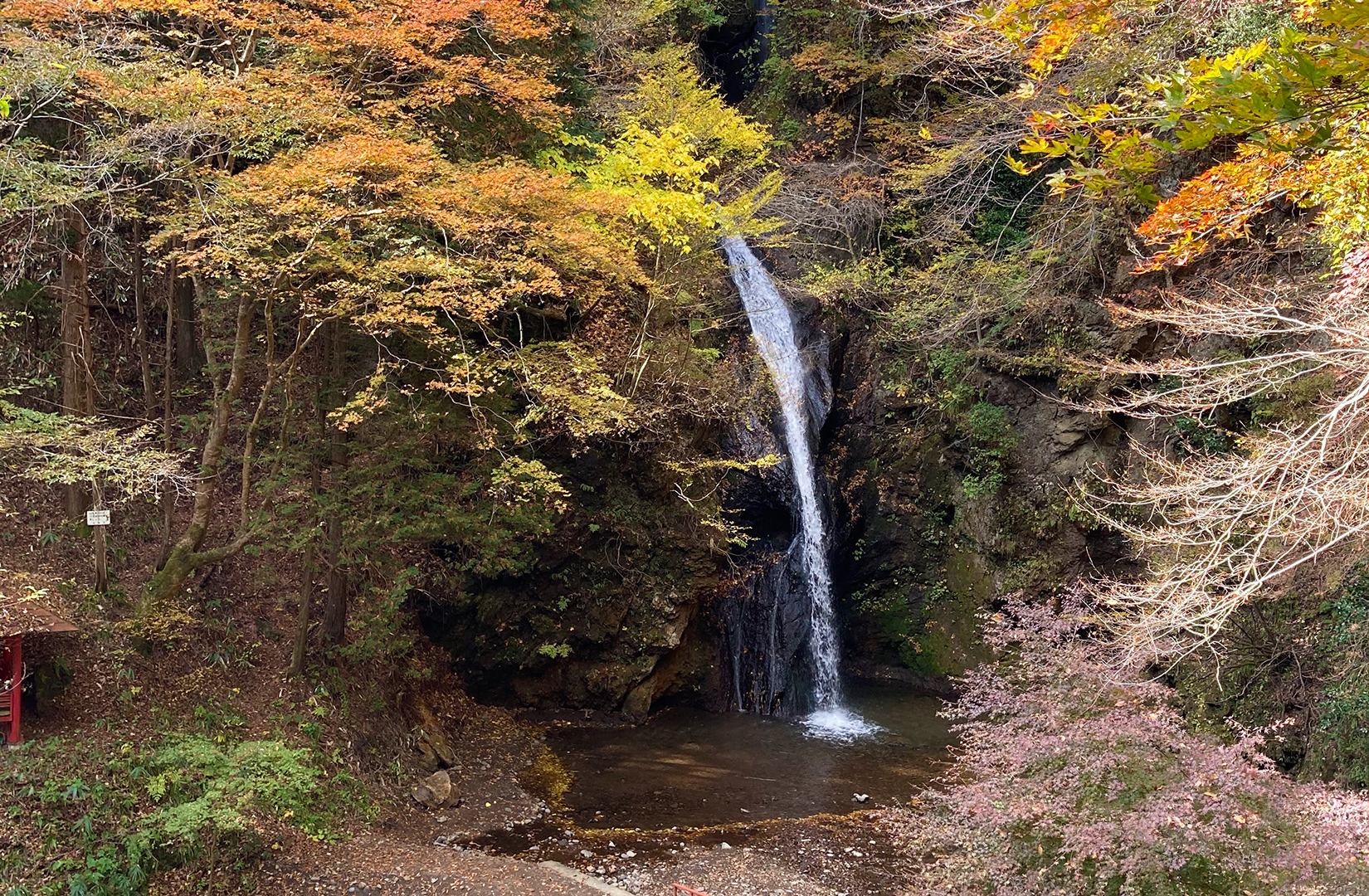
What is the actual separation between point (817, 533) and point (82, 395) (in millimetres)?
10871

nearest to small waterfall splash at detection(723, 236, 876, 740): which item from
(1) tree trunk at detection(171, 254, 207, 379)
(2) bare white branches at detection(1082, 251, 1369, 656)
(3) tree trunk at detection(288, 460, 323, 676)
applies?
(2) bare white branches at detection(1082, 251, 1369, 656)

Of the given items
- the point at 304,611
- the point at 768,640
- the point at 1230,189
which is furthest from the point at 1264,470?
the point at 768,640

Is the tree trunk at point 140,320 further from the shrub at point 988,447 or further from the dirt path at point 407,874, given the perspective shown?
the shrub at point 988,447

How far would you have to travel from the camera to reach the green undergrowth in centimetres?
636

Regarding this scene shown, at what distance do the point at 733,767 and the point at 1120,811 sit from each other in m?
6.13

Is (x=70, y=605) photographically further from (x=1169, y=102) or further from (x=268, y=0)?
(x=1169, y=102)

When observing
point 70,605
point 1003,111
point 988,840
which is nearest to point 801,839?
point 988,840

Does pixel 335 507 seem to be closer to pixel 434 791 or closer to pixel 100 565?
pixel 100 565

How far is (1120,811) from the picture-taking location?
18.8 ft

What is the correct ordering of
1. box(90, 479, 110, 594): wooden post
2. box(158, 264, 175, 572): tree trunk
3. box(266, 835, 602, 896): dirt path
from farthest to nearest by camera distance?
box(158, 264, 175, 572): tree trunk
box(90, 479, 110, 594): wooden post
box(266, 835, 602, 896): dirt path

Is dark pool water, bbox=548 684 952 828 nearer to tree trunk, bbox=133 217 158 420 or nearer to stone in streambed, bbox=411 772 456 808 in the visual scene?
stone in streambed, bbox=411 772 456 808

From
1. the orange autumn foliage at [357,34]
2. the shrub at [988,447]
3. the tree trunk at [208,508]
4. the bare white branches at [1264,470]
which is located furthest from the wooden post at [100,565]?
the shrub at [988,447]

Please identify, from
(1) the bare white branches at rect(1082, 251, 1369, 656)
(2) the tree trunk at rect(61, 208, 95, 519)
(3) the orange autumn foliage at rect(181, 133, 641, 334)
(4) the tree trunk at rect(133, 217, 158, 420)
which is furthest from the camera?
(4) the tree trunk at rect(133, 217, 158, 420)

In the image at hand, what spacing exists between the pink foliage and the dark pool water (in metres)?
3.07
